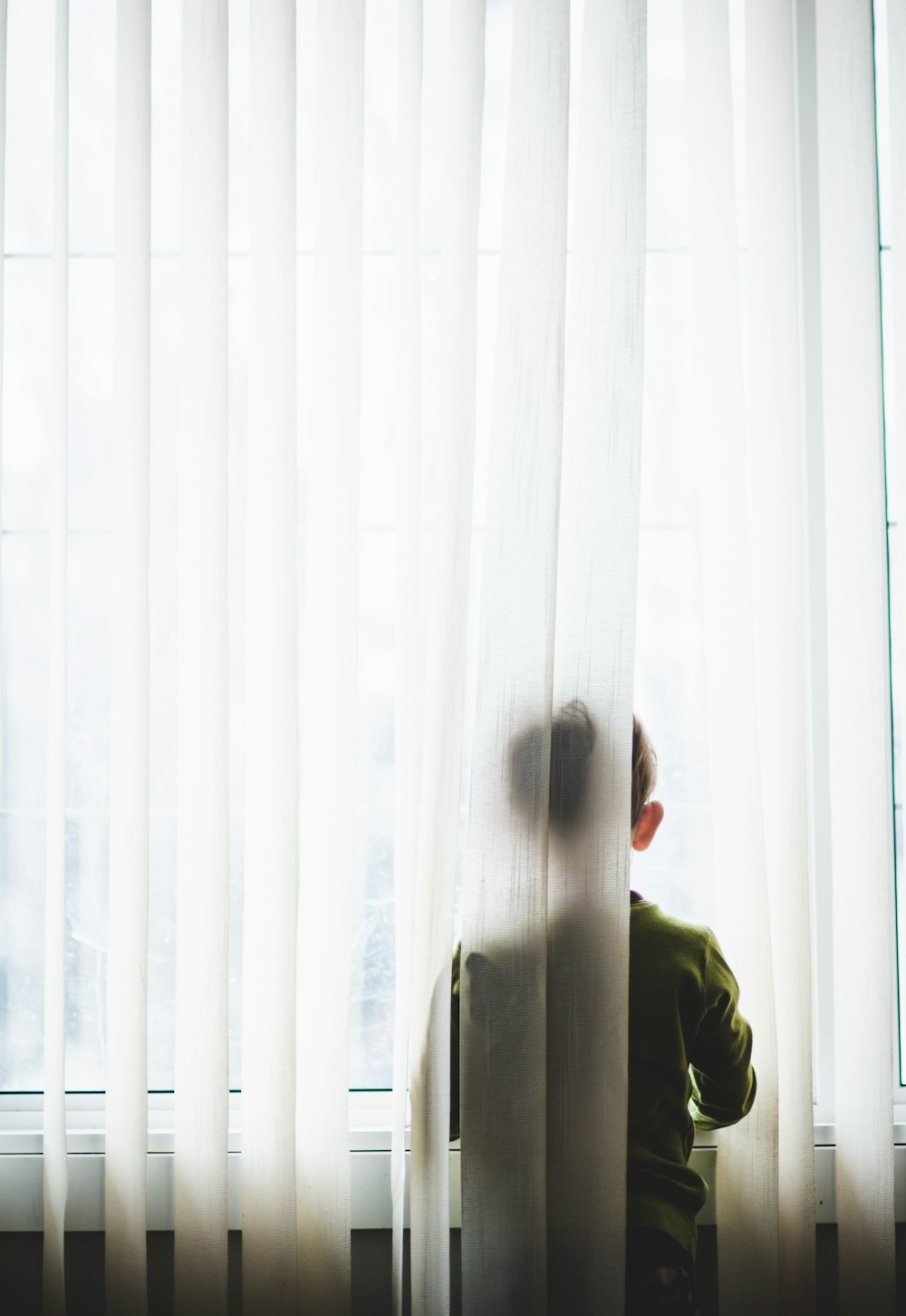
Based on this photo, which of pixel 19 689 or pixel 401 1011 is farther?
pixel 19 689

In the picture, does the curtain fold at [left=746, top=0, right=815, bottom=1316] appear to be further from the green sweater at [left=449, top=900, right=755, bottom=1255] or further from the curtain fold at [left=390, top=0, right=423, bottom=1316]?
the curtain fold at [left=390, top=0, right=423, bottom=1316]

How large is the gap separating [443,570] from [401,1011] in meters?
0.49

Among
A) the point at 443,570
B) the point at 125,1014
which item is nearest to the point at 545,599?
the point at 443,570

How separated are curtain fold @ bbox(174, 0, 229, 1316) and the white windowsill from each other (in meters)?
0.07

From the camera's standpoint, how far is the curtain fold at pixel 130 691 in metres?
1.08

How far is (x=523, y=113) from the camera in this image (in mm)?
1087

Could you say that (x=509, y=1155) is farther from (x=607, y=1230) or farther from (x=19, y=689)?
(x=19, y=689)

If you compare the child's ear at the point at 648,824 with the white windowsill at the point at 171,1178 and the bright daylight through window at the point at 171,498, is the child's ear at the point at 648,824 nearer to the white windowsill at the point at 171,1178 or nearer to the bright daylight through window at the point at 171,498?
the bright daylight through window at the point at 171,498

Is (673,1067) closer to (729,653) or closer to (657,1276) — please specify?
(657,1276)

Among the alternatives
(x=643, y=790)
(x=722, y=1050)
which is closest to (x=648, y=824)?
(x=643, y=790)

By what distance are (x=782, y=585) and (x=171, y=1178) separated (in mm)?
991

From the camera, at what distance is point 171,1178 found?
1149 mm

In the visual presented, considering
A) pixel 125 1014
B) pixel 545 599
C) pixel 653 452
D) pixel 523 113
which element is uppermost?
pixel 523 113

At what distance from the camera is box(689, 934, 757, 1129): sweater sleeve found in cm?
102
